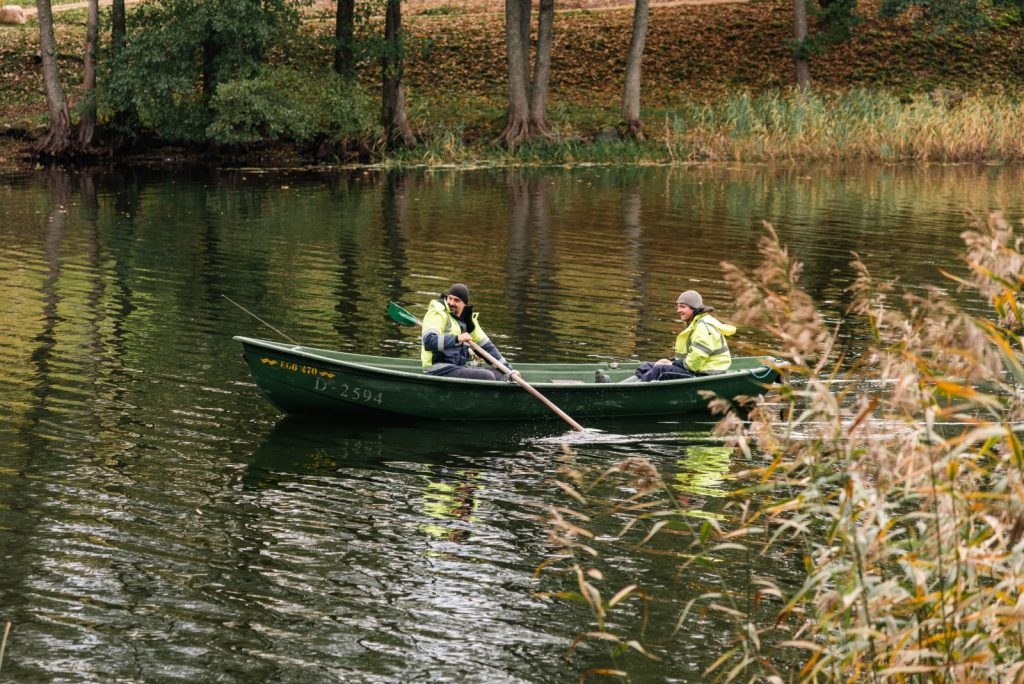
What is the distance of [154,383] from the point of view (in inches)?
618

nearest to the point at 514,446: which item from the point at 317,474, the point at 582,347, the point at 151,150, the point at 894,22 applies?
the point at 317,474

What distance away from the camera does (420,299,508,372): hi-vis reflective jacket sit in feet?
47.3

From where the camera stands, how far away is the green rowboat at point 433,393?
13.9 m

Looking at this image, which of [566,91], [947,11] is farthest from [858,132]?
[566,91]

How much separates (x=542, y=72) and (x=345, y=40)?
6420 mm

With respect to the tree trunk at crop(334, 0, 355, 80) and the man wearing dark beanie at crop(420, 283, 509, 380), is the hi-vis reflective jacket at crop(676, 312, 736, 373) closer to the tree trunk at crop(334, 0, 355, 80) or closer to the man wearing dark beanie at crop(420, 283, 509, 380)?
the man wearing dark beanie at crop(420, 283, 509, 380)

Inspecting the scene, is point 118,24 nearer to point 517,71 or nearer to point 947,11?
point 517,71

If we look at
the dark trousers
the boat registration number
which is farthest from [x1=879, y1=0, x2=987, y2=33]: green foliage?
the boat registration number

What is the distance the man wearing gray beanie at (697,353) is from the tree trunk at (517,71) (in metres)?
29.2

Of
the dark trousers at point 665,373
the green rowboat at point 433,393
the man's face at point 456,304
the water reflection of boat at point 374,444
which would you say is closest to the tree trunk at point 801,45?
the dark trousers at point 665,373

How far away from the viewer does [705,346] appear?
14594 mm

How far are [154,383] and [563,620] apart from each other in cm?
816

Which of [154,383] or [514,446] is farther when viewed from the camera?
[154,383]

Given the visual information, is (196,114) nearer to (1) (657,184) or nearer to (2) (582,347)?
(1) (657,184)
